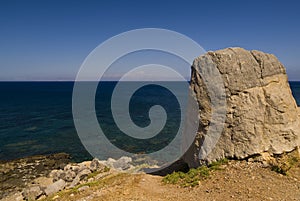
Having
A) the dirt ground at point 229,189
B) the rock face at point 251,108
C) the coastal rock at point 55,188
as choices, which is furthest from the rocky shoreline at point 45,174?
the rock face at point 251,108

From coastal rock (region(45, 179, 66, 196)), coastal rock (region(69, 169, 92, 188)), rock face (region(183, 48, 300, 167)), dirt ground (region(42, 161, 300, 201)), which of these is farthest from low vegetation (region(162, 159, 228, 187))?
coastal rock (region(45, 179, 66, 196))

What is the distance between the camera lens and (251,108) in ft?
43.1

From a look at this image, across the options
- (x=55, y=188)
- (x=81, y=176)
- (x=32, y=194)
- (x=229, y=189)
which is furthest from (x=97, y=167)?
(x=229, y=189)

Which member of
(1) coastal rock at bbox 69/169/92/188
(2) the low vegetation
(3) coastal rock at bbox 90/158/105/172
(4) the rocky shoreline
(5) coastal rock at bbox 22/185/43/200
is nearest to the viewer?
(2) the low vegetation

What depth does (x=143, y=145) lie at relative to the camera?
37938 millimetres

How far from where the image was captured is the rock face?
12.9 meters

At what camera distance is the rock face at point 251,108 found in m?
12.9

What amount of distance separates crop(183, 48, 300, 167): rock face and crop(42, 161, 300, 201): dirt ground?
989 millimetres

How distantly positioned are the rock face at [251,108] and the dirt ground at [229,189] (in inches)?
38.9

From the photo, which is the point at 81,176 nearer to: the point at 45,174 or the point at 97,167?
the point at 97,167

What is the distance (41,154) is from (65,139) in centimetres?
796

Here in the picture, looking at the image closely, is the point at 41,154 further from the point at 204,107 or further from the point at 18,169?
the point at 204,107

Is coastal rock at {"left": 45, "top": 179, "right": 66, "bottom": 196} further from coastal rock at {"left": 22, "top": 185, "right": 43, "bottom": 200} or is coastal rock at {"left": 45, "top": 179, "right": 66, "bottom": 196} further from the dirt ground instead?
the dirt ground

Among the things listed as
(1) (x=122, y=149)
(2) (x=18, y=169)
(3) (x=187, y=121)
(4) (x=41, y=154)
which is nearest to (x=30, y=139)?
(4) (x=41, y=154)
